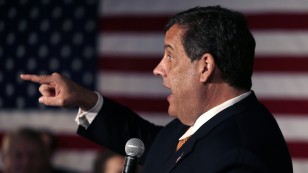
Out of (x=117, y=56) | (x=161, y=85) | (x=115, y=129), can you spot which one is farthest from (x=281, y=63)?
(x=115, y=129)

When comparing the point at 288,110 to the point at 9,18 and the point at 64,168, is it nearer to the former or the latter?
the point at 64,168

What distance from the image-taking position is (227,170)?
6.56 ft

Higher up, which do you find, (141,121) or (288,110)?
(141,121)

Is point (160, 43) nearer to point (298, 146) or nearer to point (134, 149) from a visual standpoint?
point (298, 146)

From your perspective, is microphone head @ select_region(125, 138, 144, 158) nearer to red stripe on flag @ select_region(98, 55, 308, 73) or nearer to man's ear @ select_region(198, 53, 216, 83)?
man's ear @ select_region(198, 53, 216, 83)

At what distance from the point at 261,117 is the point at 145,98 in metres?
2.49

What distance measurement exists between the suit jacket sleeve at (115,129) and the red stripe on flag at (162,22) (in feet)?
6.18

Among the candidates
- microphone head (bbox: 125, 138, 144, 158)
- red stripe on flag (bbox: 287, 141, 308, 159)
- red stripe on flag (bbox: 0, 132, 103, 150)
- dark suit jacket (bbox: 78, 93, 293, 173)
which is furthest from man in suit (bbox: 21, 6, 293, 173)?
red stripe on flag (bbox: 0, 132, 103, 150)

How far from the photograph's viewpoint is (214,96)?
84.8 inches

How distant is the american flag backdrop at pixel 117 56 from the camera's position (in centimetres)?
431

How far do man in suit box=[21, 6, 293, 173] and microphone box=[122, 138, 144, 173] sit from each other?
0.35 feet

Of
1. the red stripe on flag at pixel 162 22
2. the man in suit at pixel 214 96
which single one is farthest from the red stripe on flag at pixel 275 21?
the man in suit at pixel 214 96

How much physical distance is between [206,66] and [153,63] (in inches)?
95.5

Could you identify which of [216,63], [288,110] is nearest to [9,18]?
[288,110]
